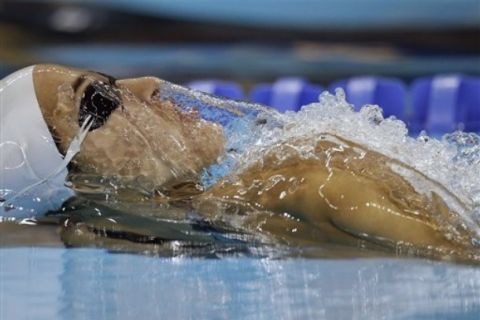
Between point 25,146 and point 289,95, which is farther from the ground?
point 289,95

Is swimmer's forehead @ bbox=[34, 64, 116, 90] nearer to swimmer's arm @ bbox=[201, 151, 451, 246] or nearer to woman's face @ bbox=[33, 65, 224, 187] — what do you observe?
woman's face @ bbox=[33, 65, 224, 187]

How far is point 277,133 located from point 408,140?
334mm

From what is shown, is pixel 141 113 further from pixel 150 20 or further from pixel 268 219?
pixel 150 20

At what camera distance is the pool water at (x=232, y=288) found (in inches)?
60.7

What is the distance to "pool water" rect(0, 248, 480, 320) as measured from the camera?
60.7 inches

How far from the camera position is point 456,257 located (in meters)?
1.83

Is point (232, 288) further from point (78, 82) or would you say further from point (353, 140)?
point (78, 82)

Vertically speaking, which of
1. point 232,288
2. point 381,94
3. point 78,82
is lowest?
point 232,288

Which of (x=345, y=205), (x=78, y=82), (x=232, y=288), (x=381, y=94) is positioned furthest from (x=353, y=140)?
(x=381, y=94)

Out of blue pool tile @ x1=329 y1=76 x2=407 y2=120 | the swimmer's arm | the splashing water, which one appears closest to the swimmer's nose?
the splashing water

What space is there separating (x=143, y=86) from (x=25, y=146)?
13.1 inches

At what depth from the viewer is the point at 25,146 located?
2.13 m

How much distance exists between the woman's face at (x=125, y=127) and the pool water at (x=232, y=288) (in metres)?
0.25

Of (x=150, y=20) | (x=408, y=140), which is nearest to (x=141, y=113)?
(x=408, y=140)
